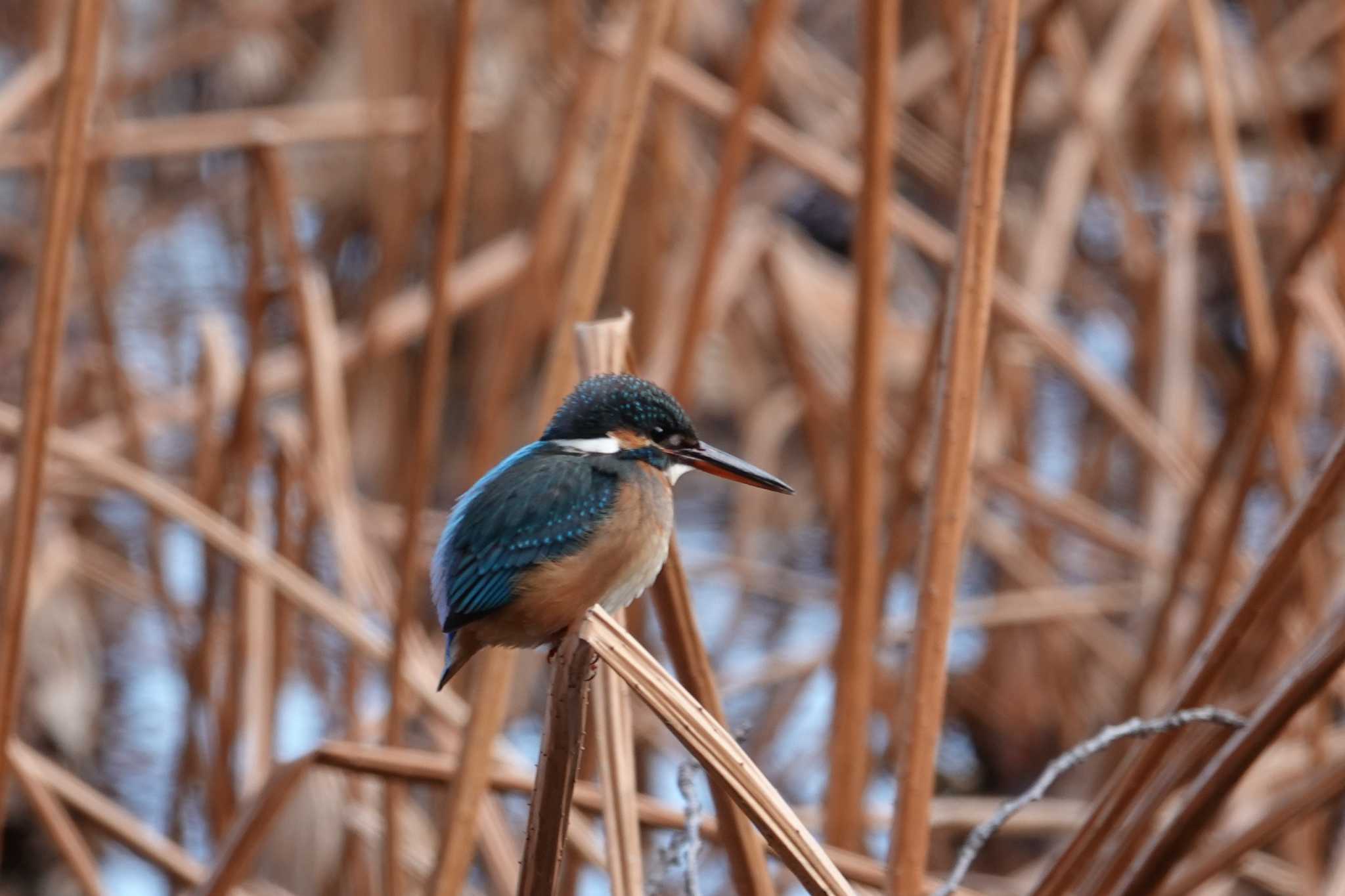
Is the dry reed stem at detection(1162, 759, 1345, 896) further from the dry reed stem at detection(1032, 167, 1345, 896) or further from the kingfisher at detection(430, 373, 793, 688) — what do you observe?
the kingfisher at detection(430, 373, 793, 688)

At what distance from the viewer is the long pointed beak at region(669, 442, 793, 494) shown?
111 centimetres

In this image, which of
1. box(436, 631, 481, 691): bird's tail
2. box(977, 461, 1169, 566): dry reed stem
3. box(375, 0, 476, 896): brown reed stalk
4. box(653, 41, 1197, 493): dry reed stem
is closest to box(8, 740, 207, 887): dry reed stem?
box(375, 0, 476, 896): brown reed stalk

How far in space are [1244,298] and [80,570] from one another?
6.77 feet

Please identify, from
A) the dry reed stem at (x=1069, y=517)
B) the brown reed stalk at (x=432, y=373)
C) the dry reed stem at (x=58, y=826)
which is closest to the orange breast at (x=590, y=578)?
the brown reed stalk at (x=432, y=373)

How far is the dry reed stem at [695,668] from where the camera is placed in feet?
3.64

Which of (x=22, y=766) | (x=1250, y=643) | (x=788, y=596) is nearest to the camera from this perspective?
(x=22, y=766)

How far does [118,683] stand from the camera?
10.5ft

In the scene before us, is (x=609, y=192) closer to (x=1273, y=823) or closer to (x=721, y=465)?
(x=721, y=465)

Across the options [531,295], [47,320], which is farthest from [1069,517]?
[47,320]

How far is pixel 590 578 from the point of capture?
3.48 ft

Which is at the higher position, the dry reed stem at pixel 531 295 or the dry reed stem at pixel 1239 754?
the dry reed stem at pixel 531 295

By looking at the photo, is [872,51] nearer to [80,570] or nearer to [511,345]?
[511,345]

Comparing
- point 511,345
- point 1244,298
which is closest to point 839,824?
point 511,345

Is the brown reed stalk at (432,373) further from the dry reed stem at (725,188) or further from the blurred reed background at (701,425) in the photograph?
the dry reed stem at (725,188)
